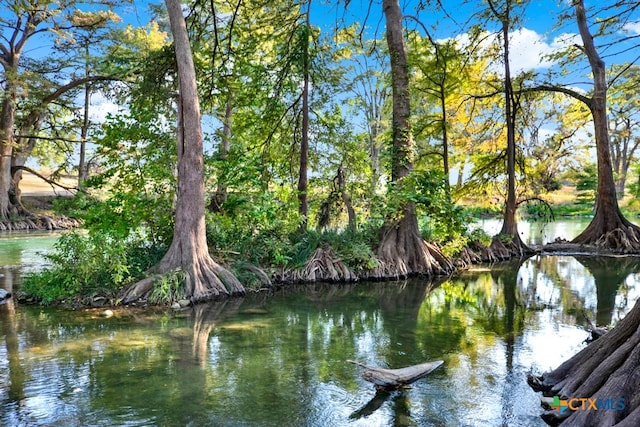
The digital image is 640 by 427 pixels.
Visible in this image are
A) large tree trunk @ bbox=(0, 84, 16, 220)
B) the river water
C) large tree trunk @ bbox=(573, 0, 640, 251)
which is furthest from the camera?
large tree trunk @ bbox=(0, 84, 16, 220)

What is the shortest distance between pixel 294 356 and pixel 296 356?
0.03 m

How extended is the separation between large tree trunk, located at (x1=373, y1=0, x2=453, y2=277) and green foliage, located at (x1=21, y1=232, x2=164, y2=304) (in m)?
6.09

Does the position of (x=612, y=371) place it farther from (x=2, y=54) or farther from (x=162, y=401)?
(x=2, y=54)

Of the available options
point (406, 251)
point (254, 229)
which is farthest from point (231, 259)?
point (406, 251)

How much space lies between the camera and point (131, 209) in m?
10.3

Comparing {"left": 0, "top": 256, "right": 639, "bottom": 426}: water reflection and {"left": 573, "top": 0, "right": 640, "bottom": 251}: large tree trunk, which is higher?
{"left": 573, "top": 0, "right": 640, "bottom": 251}: large tree trunk

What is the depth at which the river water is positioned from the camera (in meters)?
4.53

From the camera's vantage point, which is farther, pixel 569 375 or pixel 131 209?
→ pixel 131 209

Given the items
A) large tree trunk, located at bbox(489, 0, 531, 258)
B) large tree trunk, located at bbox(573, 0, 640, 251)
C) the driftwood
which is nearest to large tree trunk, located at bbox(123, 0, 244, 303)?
the driftwood

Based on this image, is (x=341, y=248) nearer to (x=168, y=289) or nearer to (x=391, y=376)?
(x=168, y=289)

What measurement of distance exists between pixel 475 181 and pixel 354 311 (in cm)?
Result: 1067

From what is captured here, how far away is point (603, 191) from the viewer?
53.4 feet

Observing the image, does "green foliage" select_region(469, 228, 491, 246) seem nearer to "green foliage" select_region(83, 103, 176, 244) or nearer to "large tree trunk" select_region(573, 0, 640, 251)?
"large tree trunk" select_region(573, 0, 640, 251)

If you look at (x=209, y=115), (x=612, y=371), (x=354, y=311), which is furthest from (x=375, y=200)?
(x=612, y=371)
